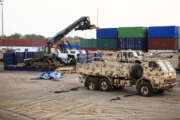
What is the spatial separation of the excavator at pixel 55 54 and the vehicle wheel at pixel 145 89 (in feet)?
49.0

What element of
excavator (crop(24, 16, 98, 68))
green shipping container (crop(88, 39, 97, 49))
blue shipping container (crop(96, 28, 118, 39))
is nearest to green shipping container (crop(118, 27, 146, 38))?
blue shipping container (crop(96, 28, 118, 39))

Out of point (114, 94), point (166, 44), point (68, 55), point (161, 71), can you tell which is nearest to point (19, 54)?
point (68, 55)

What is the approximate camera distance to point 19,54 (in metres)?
33.7

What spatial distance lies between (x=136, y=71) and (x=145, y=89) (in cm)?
125

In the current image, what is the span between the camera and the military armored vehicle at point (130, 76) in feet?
48.7

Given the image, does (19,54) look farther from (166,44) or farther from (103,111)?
(103,111)

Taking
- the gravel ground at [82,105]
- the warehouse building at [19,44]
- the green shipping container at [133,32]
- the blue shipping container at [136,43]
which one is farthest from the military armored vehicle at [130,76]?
the warehouse building at [19,44]

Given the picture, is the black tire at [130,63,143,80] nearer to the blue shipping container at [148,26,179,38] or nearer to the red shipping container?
the blue shipping container at [148,26,179,38]

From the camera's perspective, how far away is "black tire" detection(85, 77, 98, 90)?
1745 centimetres

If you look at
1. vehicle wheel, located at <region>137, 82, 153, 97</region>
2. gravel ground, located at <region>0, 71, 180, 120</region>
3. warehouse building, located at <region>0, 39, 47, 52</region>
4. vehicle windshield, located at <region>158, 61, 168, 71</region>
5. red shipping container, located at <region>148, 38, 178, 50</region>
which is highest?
warehouse building, located at <region>0, 39, 47, 52</region>

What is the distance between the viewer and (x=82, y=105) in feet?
43.1

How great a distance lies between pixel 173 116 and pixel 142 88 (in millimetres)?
4388

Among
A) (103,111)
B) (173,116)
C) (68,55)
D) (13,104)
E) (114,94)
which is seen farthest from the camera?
(68,55)

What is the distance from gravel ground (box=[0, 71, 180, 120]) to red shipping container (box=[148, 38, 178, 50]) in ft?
53.7
